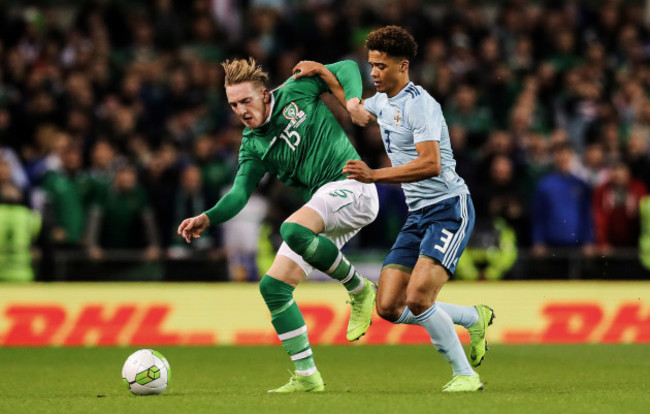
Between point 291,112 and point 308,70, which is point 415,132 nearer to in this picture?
point 291,112

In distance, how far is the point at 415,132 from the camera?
7.50 meters

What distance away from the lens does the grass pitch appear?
6.90 m

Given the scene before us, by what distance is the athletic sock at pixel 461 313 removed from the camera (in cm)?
817

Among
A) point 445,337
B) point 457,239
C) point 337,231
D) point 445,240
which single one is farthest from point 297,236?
point 445,337

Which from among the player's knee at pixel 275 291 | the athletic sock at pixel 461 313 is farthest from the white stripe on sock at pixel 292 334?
the athletic sock at pixel 461 313

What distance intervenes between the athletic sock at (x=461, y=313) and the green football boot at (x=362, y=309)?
1.73ft

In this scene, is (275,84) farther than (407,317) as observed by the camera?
Yes

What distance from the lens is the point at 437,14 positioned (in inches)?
754

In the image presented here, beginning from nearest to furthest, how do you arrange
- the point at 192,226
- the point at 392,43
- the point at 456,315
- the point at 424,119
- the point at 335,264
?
1. the point at 424,119
2. the point at 392,43
3. the point at 192,226
4. the point at 335,264
5. the point at 456,315

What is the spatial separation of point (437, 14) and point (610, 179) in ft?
19.5

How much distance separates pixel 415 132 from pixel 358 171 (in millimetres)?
596

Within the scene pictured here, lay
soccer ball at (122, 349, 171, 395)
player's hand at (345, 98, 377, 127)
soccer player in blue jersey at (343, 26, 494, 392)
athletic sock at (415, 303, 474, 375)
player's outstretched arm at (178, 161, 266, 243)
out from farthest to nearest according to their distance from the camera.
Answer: player's hand at (345, 98, 377, 127), player's outstretched arm at (178, 161, 266, 243), athletic sock at (415, 303, 474, 375), soccer ball at (122, 349, 171, 395), soccer player in blue jersey at (343, 26, 494, 392)

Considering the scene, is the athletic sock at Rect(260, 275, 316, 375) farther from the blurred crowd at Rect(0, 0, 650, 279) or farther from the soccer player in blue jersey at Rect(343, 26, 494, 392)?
the blurred crowd at Rect(0, 0, 650, 279)

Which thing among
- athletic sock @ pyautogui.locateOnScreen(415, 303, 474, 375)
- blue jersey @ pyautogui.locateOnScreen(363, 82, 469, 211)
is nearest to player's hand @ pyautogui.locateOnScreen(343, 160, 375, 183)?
blue jersey @ pyautogui.locateOnScreen(363, 82, 469, 211)
